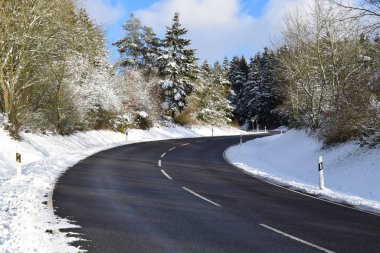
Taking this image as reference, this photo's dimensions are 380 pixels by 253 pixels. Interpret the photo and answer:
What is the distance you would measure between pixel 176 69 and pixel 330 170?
3525 cm

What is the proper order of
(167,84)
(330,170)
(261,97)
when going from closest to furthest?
(330,170) → (167,84) → (261,97)

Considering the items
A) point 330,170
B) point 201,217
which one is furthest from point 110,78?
point 201,217

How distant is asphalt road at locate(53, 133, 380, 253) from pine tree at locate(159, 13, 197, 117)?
36866mm

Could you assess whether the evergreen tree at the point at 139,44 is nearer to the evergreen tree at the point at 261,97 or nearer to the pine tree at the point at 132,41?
the pine tree at the point at 132,41

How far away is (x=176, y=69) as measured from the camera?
49.5 meters

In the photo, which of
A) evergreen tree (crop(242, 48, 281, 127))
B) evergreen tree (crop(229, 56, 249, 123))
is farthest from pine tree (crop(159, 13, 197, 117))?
evergreen tree (crop(229, 56, 249, 123))

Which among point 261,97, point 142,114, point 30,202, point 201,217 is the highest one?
point 261,97

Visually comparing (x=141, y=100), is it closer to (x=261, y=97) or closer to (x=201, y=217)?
(x=261, y=97)

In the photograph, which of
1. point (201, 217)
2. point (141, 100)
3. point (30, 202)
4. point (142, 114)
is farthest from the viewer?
point (141, 100)

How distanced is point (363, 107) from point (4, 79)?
17880 millimetres

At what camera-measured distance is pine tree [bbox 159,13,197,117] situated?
49.7 metres

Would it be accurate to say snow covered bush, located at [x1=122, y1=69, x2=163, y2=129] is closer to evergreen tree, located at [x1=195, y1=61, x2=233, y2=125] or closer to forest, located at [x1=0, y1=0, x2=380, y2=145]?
forest, located at [x1=0, y1=0, x2=380, y2=145]

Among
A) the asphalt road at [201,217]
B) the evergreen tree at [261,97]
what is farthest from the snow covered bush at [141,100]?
the evergreen tree at [261,97]

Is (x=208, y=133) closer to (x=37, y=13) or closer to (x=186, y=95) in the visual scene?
(x=186, y=95)
